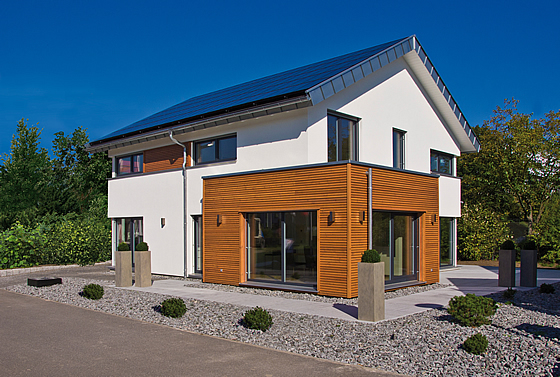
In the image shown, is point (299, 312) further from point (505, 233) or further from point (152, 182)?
point (505, 233)

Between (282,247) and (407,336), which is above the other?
(282,247)

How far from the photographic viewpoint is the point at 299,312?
956 cm

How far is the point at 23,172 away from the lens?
32312 millimetres

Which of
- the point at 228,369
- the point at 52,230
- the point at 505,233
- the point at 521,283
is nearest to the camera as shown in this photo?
the point at 228,369

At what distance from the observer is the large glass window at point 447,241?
61.8 ft

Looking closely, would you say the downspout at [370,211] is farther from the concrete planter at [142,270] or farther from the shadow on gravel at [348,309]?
the concrete planter at [142,270]

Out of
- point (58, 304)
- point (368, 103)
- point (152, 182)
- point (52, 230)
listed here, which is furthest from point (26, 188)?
point (368, 103)

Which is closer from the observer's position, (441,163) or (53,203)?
(441,163)

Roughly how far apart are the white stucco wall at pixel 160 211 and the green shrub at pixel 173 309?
22.5 ft

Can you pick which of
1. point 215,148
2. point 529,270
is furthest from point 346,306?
point 215,148

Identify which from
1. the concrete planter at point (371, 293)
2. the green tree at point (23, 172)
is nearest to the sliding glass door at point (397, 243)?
the concrete planter at point (371, 293)

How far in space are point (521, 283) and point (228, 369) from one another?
35.4ft

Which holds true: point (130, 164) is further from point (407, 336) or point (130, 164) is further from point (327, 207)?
point (407, 336)

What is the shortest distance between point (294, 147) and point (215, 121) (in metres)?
2.96
